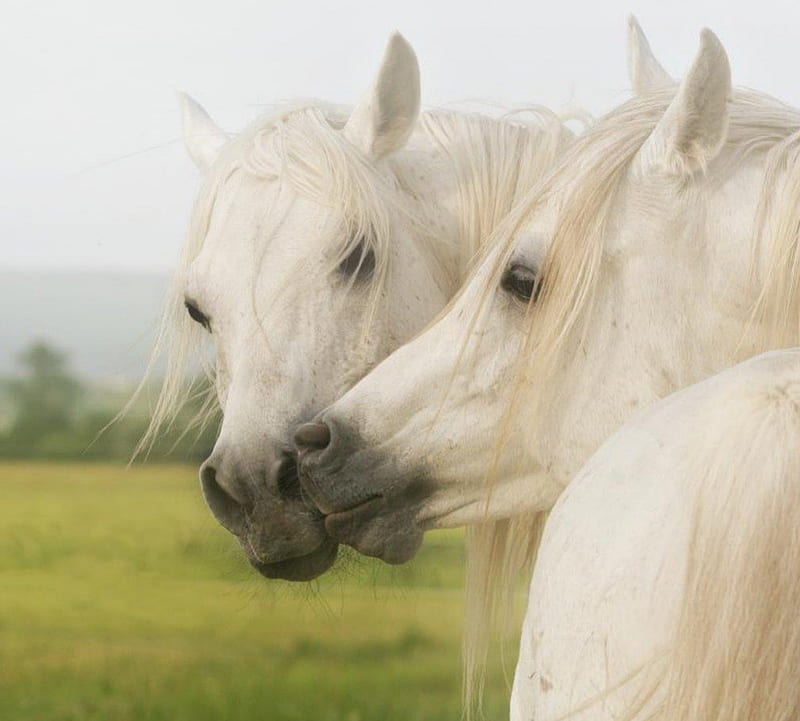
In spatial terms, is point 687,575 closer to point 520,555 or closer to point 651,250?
point 651,250

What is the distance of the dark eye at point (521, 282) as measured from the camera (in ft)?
6.34

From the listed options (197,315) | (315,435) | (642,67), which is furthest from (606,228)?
(197,315)

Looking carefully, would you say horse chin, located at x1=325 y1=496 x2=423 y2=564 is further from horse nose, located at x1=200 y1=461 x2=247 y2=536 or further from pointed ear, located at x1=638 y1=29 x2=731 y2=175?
pointed ear, located at x1=638 y1=29 x2=731 y2=175

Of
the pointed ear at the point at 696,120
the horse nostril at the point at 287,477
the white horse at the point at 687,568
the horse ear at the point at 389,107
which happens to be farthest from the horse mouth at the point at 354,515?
the horse ear at the point at 389,107

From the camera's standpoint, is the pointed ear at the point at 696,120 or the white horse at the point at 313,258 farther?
the white horse at the point at 313,258

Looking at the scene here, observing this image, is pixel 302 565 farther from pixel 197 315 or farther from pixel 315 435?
pixel 197 315

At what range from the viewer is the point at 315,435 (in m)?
2.04

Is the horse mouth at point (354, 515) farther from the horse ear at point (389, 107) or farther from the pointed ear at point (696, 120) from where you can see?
the horse ear at point (389, 107)

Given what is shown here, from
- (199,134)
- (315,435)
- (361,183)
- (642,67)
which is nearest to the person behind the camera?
(315,435)

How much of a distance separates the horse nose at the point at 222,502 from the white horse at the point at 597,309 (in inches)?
13.7

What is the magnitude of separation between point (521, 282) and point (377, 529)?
48 centimetres

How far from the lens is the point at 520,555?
258cm

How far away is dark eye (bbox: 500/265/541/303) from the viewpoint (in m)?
1.93

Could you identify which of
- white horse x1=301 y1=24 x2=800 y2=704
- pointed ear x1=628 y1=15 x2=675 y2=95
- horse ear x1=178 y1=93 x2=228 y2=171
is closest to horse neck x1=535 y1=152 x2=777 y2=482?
white horse x1=301 y1=24 x2=800 y2=704
